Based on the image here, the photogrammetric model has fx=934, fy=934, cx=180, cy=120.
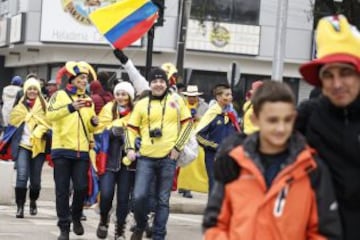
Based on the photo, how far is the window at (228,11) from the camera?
124 feet

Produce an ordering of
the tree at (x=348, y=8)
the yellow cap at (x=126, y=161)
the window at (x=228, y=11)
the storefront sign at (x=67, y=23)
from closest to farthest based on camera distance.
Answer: the yellow cap at (x=126, y=161)
the tree at (x=348, y=8)
the storefront sign at (x=67, y=23)
the window at (x=228, y=11)

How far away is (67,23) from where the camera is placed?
3756 cm

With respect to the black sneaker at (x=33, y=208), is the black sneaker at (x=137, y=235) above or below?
above

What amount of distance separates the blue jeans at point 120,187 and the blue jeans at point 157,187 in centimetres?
A: 52

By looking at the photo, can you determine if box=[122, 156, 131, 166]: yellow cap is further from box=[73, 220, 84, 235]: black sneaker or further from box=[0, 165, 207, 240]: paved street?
box=[0, 165, 207, 240]: paved street

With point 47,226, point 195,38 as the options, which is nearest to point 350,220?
point 47,226

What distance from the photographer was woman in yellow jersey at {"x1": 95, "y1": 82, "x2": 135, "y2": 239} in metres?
10.4

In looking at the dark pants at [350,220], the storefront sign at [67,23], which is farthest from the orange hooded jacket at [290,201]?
the storefront sign at [67,23]

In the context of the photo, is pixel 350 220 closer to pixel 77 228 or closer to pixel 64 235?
pixel 64 235

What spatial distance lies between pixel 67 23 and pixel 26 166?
83.8 feet

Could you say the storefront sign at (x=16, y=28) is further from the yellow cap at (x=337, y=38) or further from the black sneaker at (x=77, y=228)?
the yellow cap at (x=337, y=38)

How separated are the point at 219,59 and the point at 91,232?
93.0 ft

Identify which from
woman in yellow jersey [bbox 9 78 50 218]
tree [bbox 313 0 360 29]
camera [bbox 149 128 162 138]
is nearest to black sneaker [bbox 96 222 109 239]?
camera [bbox 149 128 162 138]

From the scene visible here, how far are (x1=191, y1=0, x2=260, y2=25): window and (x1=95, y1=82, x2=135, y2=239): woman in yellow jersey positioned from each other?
2729cm
